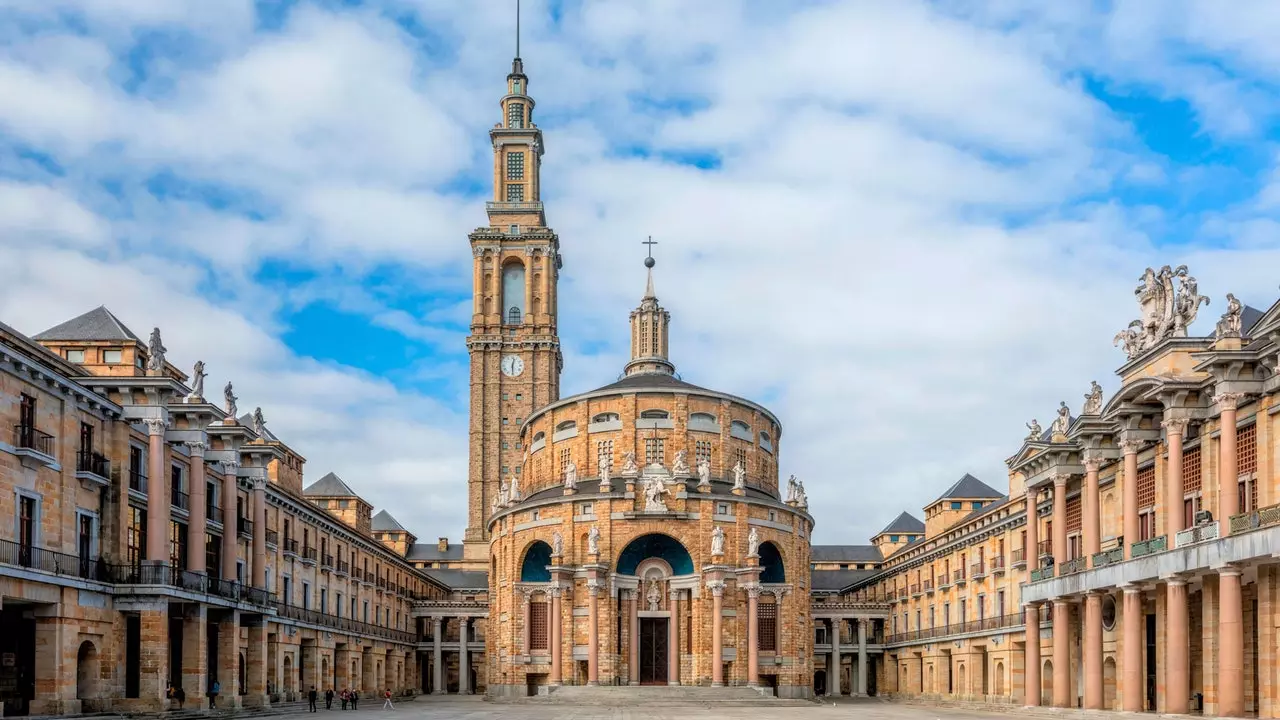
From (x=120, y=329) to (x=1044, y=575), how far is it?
126 ft

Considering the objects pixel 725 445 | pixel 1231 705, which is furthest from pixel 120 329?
pixel 1231 705

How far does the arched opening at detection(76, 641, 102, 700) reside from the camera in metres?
39.1

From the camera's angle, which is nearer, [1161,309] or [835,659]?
[1161,309]

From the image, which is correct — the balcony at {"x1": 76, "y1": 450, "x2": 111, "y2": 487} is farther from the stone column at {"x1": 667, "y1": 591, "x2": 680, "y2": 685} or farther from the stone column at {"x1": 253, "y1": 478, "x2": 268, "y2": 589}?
the stone column at {"x1": 667, "y1": 591, "x2": 680, "y2": 685}

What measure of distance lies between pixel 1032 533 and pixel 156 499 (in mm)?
34015

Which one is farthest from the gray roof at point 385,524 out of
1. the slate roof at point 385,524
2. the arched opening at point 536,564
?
the arched opening at point 536,564

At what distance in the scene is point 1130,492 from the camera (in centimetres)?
4225

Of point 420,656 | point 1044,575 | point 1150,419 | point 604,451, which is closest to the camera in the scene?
point 1150,419

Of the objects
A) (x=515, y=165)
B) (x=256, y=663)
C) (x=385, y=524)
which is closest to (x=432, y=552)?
(x=385, y=524)

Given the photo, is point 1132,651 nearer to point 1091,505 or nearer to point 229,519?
point 1091,505

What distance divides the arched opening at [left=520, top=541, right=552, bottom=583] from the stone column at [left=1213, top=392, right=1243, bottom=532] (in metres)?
43.0

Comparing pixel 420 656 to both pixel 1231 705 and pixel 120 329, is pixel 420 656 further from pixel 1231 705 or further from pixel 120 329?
pixel 1231 705

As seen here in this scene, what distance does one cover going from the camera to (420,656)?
103 metres

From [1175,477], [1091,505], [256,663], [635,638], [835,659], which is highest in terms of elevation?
[1175,477]
